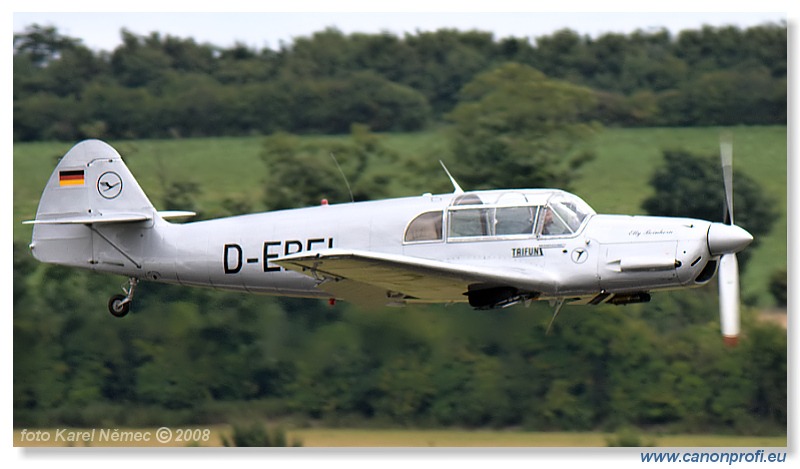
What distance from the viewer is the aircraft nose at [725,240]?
1345 centimetres

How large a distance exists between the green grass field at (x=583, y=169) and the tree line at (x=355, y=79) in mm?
1085

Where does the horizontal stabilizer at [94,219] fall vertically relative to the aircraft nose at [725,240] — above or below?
above

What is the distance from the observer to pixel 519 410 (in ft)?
64.7

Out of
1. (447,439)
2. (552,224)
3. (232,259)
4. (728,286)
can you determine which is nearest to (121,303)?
(232,259)

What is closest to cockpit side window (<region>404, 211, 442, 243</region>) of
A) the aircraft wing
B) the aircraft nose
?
the aircraft wing

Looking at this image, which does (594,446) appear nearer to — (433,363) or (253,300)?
(433,363)

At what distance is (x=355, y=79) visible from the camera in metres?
33.3

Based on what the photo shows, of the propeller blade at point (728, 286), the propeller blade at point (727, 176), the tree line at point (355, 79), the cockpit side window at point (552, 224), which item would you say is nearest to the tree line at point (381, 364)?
the cockpit side window at point (552, 224)

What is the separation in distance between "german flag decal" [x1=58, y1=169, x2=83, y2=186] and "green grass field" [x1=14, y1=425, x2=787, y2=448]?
529 cm

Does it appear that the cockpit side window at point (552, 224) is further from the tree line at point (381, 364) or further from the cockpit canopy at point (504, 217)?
the tree line at point (381, 364)

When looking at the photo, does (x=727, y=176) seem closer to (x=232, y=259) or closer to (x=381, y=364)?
(x=232, y=259)

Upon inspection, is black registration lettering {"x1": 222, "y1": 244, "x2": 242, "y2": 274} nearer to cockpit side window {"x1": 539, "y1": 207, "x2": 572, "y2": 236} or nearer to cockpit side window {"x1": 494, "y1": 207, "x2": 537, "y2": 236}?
cockpit side window {"x1": 494, "y1": 207, "x2": 537, "y2": 236}

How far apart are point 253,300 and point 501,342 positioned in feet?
13.1

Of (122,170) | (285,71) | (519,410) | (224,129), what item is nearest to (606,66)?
(285,71)
